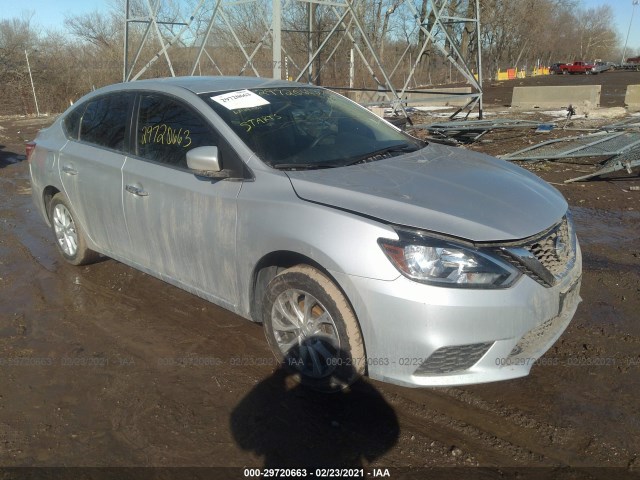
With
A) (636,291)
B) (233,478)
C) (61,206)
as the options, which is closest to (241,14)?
(61,206)

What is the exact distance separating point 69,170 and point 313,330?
2869mm

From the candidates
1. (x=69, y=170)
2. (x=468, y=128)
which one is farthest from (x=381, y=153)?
(x=468, y=128)

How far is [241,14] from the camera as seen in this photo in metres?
21.3

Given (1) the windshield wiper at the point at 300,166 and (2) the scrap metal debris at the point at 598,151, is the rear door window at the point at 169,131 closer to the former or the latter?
(1) the windshield wiper at the point at 300,166

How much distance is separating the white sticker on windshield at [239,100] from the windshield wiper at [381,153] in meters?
0.85

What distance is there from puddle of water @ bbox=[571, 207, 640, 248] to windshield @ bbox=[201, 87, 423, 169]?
263 cm

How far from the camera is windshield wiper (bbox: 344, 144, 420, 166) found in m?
3.56

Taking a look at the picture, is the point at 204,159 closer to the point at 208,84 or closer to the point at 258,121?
the point at 258,121

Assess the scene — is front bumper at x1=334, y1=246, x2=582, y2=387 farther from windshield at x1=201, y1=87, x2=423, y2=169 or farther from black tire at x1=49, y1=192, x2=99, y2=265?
black tire at x1=49, y1=192, x2=99, y2=265

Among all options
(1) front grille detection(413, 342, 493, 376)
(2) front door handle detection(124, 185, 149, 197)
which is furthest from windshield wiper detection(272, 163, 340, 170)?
(1) front grille detection(413, 342, 493, 376)

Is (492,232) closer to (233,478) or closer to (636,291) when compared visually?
(233,478)

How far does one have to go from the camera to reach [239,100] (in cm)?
385

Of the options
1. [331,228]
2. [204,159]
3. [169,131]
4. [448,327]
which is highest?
[169,131]

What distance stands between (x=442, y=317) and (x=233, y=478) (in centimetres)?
125
